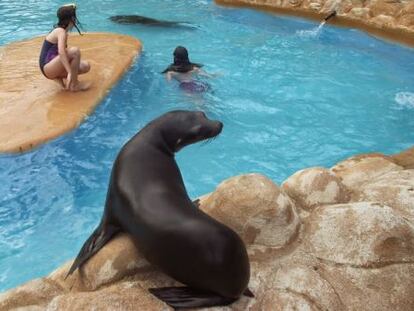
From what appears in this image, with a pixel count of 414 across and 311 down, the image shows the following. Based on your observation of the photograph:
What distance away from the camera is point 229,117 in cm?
671

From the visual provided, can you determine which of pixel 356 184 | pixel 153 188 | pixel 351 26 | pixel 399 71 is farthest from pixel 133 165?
pixel 351 26

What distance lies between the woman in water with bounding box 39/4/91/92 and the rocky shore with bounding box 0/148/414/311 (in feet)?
12.1

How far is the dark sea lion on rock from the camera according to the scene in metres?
2.37

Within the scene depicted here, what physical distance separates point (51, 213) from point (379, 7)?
863cm

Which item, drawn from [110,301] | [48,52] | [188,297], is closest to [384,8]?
[48,52]

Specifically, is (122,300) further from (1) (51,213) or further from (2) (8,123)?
(2) (8,123)

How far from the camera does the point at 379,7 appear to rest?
10.5 meters

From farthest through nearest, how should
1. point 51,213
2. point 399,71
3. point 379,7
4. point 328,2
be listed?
point 328,2 → point 379,7 → point 399,71 → point 51,213

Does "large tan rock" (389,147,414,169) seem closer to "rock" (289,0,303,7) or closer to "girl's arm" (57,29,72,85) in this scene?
"girl's arm" (57,29,72,85)

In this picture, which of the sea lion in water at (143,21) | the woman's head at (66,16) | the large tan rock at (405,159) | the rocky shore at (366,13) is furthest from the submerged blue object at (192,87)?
the rocky shore at (366,13)

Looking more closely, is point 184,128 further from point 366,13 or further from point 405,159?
point 366,13

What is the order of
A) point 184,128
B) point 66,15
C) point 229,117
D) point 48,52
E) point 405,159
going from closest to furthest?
1. point 184,128
2. point 405,159
3. point 66,15
4. point 48,52
5. point 229,117

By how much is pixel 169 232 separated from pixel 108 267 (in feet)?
1.67

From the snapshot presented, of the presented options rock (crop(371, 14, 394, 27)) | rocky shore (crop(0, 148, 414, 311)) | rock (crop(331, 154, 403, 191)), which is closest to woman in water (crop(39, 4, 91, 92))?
rock (crop(331, 154, 403, 191))
